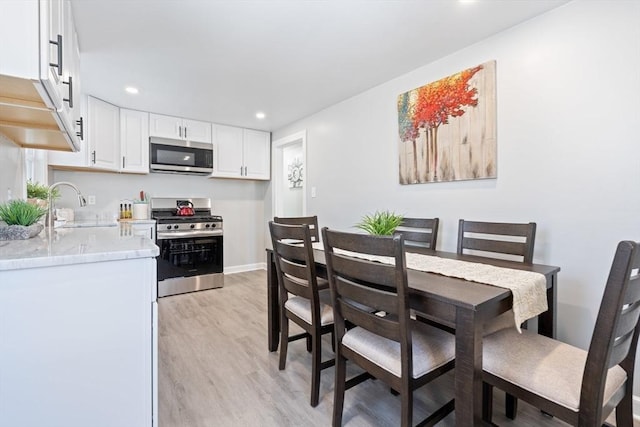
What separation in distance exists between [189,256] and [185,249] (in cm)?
10

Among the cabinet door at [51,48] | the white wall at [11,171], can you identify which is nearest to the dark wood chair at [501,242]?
the cabinet door at [51,48]

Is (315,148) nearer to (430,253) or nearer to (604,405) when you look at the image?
(430,253)

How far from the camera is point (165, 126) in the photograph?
3.89 metres

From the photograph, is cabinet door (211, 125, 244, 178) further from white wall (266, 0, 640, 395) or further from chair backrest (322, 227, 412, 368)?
chair backrest (322, 227, 412, 368)

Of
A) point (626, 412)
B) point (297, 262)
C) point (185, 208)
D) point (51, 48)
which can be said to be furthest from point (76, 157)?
point (626, 412)

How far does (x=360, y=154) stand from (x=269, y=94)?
1.15 m

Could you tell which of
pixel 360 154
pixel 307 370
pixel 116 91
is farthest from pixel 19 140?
pixel 360 154

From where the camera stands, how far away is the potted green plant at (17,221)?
1407 millimetres

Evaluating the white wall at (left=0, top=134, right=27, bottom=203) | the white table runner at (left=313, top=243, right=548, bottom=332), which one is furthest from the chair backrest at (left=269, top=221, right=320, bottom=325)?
the white wall at (left=0, top=134, right=27, bottom=203)

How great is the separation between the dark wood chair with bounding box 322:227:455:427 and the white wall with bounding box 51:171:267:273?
12.0 ft

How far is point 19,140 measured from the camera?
1.95 m

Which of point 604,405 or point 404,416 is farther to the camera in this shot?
point 404,416

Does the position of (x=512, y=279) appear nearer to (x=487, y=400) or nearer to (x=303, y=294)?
(x=487, y=400)

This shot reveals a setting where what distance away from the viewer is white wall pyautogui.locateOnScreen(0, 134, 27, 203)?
1.70 metres
